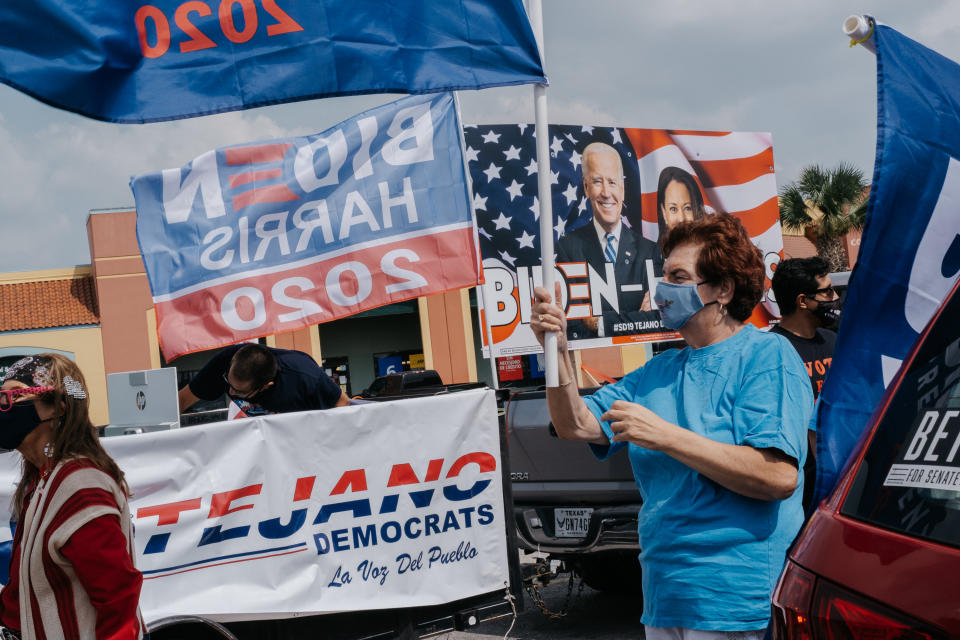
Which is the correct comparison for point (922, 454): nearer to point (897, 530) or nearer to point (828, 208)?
point (897, 530)

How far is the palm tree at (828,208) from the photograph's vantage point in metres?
31.2

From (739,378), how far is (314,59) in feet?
6.00

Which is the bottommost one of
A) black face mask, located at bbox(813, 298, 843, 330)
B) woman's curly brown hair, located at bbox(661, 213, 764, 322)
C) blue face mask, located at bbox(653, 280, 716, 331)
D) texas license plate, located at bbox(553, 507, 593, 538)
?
texas license plate, located at bbox(553, 507, 593, 538)

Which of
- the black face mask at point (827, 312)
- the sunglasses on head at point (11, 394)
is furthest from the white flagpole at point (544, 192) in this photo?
the black face mask at point (827, 312)

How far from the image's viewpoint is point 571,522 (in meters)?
5.61

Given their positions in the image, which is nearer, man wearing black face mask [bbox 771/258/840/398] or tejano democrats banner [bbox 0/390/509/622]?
tejano democrats banner [bbox 0/390/509/622]

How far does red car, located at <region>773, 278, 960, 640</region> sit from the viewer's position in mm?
1339

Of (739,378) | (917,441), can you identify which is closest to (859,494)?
(917,441)

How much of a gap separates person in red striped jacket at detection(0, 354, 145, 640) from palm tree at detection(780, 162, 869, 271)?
31.8 meters

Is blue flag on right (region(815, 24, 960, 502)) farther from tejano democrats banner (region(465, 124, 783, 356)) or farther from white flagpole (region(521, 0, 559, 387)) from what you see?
tejano democrats banner (region(465, 124, 783, 356))

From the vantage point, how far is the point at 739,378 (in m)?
2.44

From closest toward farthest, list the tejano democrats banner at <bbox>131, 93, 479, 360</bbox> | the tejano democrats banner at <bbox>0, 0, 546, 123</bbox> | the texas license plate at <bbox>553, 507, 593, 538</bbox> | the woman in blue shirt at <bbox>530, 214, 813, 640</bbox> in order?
the woman in blue shirt at <bbox>530, 214, 813, 640</bbox>
the tejano democrats banner at <bbox>0, 0, 546, 123</bbox>
the texas license plate at <bbox>553, 507, 593, 538</bbox>
the tejano democrats banner at <bbox>131, 93, 479, 360</bbox>

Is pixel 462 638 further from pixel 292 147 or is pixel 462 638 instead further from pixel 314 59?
pixel 314 59

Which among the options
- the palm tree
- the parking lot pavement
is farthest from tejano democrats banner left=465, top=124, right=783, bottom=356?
the palm tree
